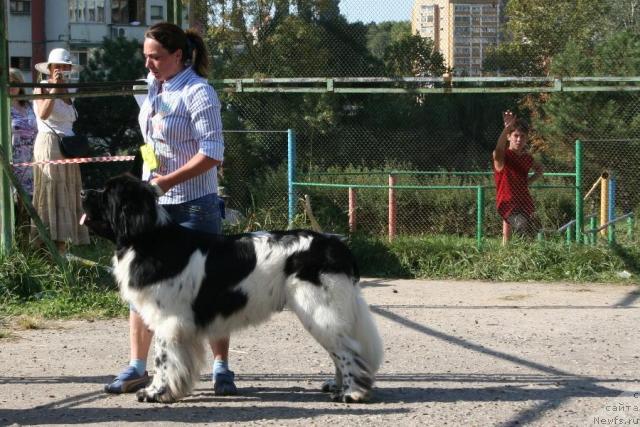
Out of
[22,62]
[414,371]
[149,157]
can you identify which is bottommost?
[414,371]

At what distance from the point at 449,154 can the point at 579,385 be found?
28.9 feet

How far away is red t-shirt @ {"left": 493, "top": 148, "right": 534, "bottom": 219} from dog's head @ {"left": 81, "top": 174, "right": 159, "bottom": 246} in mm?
5911

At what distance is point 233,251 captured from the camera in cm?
541

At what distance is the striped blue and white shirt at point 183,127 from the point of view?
558cm

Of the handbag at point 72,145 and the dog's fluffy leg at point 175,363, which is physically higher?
the handbag at point 72,145

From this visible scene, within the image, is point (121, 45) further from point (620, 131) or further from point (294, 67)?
point (620, 131)

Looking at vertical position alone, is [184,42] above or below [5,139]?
above

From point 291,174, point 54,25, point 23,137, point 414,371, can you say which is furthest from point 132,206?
point 54,25

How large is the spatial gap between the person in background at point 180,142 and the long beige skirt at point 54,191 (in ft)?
14.9

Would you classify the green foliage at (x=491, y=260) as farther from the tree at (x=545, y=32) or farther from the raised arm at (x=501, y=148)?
the tree at (x=545, y=32)

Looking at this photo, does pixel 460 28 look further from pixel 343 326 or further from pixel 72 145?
pixel 343 326

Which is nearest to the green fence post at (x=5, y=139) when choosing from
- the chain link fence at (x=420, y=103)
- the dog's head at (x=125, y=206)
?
the chain link fence at (x=420, y=103)

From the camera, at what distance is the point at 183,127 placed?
5.64 meters

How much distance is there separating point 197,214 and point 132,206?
505 mm
